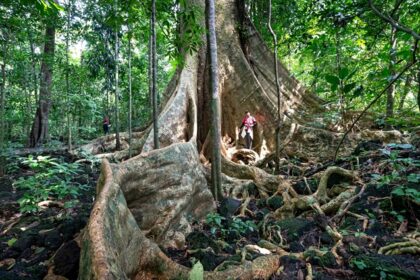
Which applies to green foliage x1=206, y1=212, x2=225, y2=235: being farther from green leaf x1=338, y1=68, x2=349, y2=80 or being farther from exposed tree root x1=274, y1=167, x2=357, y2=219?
green leaf x1=338, y1=68, x2=349, y2=80

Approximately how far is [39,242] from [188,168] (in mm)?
1824

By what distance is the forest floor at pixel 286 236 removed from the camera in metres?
2.50

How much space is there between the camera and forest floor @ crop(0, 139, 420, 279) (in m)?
2.50

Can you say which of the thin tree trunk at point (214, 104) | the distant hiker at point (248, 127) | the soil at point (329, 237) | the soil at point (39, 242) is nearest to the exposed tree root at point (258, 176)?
the soil at point (329, 237)

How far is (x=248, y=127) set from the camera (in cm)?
748

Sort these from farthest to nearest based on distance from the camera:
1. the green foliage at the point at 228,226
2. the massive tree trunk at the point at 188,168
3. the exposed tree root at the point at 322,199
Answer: the exposed tree root at the point at 322,199
the green foliage at the point at 228,226
the massive tree trunk at the point at 188,168

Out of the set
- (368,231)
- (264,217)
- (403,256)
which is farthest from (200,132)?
(403,256)

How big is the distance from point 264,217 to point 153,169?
62.9 inches

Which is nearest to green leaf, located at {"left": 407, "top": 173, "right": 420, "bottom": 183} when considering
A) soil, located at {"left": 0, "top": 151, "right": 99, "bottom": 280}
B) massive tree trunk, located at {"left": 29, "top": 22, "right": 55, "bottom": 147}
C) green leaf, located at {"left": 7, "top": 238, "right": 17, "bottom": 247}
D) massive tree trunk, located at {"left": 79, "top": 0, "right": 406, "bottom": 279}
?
massive tree trunk, located at {"left": 79, "top": 0, "right": 406, "bottom": 279}

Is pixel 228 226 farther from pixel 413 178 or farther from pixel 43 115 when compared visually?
pixel 43 115

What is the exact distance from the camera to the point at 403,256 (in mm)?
2643

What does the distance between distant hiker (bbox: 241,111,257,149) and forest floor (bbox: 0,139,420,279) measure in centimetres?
308

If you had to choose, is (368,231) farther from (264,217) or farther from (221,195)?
(221,195)

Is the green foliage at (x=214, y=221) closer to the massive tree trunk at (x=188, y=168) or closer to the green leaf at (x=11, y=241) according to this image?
the massive tree trunk at (x=188, y=168)
